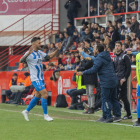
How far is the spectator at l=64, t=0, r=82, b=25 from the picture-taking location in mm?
24781

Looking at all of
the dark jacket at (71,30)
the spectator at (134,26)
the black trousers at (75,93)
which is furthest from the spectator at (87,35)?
the black trousers at (75,93)

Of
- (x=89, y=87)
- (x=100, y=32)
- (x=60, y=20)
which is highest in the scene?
(x=60, y=20)

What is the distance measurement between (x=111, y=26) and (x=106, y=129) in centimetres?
1124

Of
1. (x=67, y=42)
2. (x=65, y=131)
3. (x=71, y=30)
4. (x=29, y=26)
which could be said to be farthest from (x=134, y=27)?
(x=65, y=131)

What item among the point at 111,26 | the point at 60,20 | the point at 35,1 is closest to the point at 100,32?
the point at 111,26

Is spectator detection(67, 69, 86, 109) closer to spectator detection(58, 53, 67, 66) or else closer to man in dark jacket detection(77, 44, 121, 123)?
man in dark jacket detection(77, 44, 121, 123)

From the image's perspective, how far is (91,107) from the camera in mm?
12289

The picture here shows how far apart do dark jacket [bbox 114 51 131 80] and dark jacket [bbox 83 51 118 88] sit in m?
1.00

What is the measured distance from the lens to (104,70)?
938 centimetres

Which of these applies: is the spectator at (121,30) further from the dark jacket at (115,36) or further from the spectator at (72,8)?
the spectator at (72,8)

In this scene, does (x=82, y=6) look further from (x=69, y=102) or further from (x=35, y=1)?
(x=69, y=102)

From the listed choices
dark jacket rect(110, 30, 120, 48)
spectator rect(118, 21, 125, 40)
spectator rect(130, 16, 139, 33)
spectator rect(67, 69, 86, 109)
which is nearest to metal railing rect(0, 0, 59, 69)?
spectator rect(118, 21, 125, 40)

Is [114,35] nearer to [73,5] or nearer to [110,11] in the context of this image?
[110,11]

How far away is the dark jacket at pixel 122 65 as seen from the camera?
10305 millimetres
